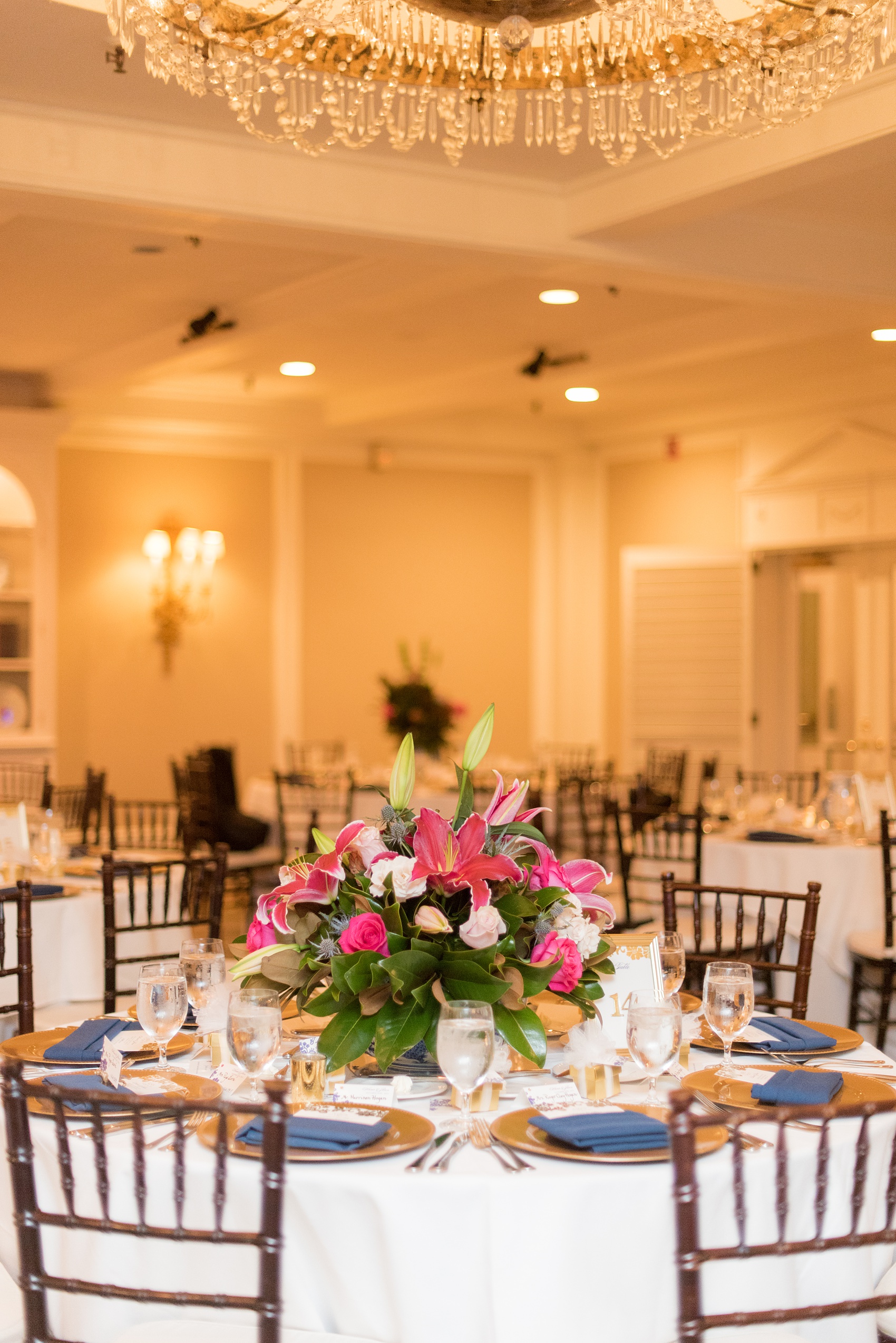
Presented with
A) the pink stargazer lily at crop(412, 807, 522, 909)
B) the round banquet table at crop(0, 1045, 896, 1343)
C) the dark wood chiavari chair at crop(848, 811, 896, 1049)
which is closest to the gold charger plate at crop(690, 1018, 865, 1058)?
the round banquet table at crop(0, 1045, 896, 1343)

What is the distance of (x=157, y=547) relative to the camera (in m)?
9.50

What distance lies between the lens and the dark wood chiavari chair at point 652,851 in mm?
5418

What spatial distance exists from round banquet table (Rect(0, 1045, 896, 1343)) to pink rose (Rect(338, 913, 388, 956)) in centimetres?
37

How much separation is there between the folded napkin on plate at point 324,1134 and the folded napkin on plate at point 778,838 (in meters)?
3.91

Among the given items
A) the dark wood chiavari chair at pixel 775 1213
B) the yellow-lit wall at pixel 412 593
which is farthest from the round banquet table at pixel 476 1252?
the yellow-lit wall at pixel 412 593

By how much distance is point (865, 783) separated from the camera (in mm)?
6055

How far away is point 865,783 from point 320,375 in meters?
4.55

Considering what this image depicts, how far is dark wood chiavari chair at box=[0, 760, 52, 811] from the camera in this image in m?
8.23

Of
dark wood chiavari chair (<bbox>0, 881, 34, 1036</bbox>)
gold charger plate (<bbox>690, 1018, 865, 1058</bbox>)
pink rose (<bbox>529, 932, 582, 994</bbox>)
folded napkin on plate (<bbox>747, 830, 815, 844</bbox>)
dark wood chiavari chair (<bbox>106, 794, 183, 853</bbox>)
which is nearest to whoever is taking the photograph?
pink rose (<bbox>529, 932, 582, 994</bbox>)

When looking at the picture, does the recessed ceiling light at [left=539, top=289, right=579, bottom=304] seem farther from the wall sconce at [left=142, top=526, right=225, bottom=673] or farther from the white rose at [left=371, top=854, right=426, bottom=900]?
the white rose at [left=371, top=854, right=426, bottom=900]

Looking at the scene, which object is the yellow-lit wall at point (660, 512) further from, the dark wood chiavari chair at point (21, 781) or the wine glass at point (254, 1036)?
the wine glass at point (254, 1036)

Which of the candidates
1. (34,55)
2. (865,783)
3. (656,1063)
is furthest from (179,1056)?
(865,783)

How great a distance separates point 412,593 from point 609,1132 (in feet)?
28.5

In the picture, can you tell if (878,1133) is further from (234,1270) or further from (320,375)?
(320,375)
